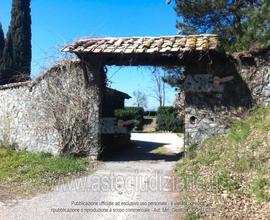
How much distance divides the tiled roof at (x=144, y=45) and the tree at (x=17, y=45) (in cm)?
1587

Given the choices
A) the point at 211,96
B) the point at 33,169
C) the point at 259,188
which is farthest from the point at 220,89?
the point at 33,169

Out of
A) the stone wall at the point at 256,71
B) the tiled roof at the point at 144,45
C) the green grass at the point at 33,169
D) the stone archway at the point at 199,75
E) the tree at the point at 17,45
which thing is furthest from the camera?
the tree at the point at 17,45

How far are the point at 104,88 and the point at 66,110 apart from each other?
4.92 ft

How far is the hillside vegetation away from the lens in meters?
5.58

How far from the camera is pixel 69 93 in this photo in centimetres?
1124

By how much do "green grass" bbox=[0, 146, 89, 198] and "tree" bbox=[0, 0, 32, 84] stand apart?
15302 millimetres

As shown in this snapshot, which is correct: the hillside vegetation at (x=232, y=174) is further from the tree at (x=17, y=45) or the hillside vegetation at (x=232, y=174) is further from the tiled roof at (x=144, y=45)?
the tree at (x=17, y=45)

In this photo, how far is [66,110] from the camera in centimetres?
1123

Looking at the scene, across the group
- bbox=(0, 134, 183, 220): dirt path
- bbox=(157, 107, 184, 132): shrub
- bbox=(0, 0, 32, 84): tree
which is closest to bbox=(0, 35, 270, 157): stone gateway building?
bbox=(0, 134, 183, 220): dirt path

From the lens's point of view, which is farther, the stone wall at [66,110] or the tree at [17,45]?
the tree at [17,45]

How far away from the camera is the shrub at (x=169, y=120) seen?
27.9 m

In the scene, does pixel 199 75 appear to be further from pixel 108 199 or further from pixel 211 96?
pixel 108 199

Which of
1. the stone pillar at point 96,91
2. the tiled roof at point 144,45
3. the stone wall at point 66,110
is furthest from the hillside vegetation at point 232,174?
the stone wall at point 66,110

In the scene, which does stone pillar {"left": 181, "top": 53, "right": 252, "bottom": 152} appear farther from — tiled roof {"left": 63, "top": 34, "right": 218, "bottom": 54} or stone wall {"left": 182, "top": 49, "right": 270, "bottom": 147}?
tiled roof {"left": 63, "top": 34, "right": 218, "bottom": 54}
